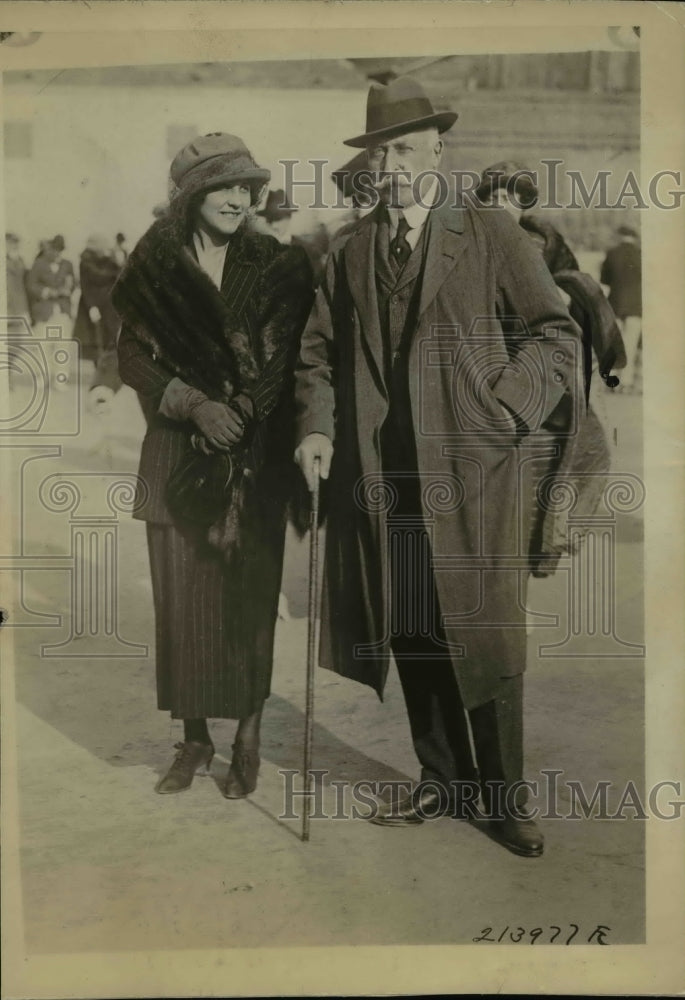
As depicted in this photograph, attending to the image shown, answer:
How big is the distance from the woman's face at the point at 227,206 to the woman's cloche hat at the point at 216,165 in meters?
0.02

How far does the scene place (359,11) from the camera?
12.2 ft

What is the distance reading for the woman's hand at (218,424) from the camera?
3.70 metres

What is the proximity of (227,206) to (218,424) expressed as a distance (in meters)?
0.70

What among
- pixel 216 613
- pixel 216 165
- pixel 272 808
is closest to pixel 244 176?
pixel 216 165

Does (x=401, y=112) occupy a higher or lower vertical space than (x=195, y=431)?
higher

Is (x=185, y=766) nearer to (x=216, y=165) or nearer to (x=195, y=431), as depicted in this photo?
(x=195, y=431)

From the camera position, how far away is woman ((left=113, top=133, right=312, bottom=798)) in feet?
12.2

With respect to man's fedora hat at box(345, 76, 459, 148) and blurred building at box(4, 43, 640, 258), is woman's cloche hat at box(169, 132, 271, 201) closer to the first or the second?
blurred building at box(4, 43, 640, 258)

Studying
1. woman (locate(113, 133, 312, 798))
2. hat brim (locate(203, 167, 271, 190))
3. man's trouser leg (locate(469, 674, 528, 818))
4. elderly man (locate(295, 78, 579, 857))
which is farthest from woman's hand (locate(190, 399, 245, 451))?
man's trouser leg (locate(469, 674, 528, 818))

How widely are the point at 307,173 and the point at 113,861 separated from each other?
7.47ft

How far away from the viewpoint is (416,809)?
12.2ft

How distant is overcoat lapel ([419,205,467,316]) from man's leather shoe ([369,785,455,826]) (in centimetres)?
152

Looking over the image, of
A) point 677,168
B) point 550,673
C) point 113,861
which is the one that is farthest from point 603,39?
point 113,861

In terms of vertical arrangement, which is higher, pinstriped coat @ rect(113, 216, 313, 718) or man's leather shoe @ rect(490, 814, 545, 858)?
pinstriped coat @ rect(113, 216, 313, 718)
